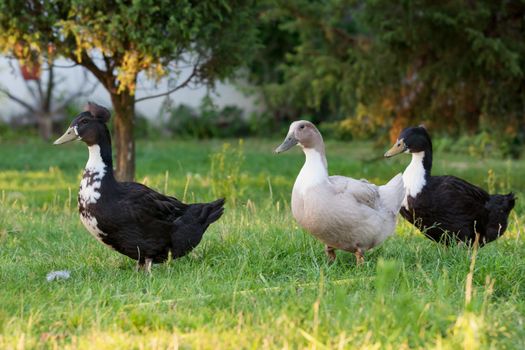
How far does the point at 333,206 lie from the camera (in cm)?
532

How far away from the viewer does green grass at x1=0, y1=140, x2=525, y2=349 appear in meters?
3.70

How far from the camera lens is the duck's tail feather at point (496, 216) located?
651cm

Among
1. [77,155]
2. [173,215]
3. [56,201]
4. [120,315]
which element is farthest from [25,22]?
[77,155]

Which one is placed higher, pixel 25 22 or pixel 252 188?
pixel 25 22

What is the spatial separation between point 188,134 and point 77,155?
5554mm

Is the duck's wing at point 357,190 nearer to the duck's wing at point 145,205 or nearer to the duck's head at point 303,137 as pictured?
the duck's head at point 303,137

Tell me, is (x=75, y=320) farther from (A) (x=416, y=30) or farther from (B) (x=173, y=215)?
(A) (x=416, y=30)

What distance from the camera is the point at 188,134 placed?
20.0 m

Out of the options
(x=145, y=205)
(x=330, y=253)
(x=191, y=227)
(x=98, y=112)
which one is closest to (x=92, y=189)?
(x=145, y=205)

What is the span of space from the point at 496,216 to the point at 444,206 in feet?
1.79

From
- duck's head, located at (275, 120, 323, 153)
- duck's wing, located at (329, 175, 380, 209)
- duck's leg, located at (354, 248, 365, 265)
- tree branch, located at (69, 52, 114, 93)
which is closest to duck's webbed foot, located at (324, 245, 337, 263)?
duck's leg, located at (354, 248, 365, 265)

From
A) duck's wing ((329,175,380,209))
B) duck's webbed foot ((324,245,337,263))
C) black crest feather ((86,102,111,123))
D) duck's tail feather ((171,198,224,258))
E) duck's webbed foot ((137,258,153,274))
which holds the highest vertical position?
black crest feather ((86,102,111,123))

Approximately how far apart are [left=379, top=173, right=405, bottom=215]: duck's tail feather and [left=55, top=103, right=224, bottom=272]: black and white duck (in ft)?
4.29

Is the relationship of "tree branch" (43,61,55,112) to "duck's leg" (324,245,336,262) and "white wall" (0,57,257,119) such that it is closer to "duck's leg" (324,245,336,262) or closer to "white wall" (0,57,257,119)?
"white wall" (0,57,257,119)
